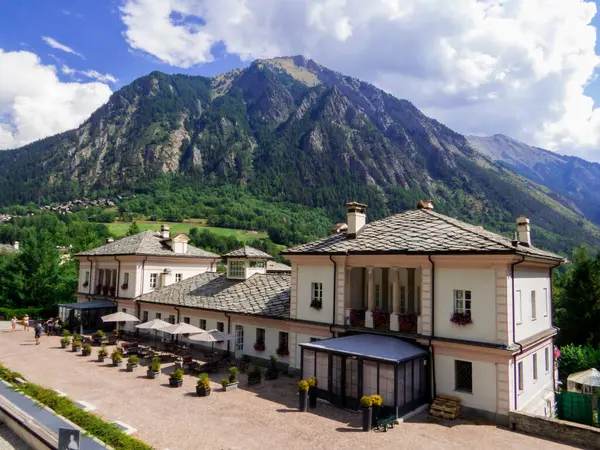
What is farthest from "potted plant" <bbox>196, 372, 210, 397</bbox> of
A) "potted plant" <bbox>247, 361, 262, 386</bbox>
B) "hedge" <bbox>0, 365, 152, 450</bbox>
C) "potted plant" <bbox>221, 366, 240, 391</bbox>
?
"hedge" <bbox>0, 365, 152, 450</bbox>

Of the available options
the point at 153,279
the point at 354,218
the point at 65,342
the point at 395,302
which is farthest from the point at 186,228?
the point at 395,302

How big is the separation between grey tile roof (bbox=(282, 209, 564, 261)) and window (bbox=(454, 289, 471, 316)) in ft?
6.57

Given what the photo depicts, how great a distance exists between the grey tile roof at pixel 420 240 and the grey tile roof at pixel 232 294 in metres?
4.70

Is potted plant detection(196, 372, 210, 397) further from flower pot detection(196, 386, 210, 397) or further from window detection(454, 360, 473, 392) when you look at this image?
window detection(454, 360, 473, 392)

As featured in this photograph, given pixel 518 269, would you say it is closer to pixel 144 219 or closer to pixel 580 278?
pixel 580 278

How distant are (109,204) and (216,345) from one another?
178022 mm

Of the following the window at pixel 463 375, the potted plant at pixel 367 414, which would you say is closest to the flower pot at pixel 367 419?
the potted plant at pixel 367 414

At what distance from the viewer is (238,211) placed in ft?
578

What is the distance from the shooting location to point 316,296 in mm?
24062

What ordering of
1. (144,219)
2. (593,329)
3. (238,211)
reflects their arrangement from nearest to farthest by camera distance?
1. (593,329)
2. (144,219)
3. (238,211)

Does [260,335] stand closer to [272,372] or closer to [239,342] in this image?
[239,342]

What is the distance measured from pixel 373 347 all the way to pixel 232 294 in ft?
48.6

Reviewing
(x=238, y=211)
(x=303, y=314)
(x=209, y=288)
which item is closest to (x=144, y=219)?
(x=238, y=211)

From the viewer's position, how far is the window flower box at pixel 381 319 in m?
20.7
